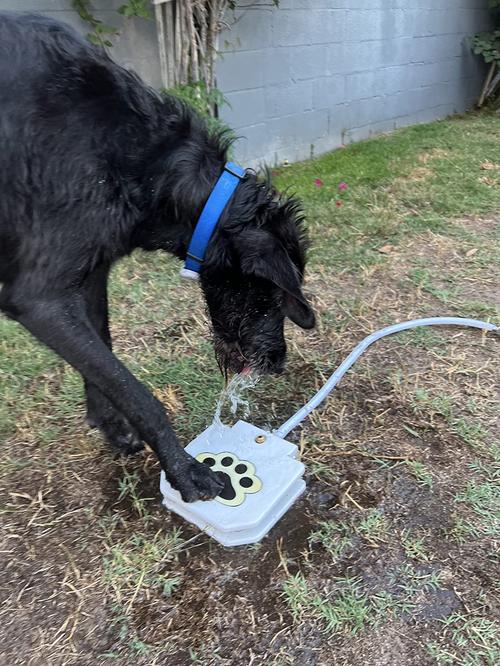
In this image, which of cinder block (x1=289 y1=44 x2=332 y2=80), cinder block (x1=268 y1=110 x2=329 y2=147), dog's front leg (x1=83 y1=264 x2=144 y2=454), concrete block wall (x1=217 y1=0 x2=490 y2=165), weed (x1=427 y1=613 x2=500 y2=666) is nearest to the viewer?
weed (x1=427 y1=613 x2=500 y2=666)

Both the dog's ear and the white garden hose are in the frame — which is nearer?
the dog's ear

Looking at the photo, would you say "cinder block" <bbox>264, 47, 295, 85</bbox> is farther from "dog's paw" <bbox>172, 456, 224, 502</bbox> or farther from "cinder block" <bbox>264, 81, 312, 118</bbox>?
"dog's paw" <bbox>172, 456, 224, 502</bbox>

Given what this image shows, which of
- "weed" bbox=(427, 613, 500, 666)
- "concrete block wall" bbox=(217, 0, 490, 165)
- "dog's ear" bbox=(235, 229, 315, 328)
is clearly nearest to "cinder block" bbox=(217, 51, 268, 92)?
"concrete block wall" bbox=(217, 0, 490, 165)

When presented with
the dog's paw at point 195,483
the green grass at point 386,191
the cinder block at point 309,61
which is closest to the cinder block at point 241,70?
the cinder block at point 309,61

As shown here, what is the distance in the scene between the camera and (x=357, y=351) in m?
3.09

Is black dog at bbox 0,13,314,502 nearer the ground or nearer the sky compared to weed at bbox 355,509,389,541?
nearer the sky

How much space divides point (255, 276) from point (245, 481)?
82cm

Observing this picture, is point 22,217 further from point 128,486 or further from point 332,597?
point 332,597

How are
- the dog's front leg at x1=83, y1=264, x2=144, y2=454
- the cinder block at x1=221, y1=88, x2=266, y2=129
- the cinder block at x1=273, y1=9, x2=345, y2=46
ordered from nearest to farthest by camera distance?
the dog's front leg at x1=83, y1=264, x2=144, y2=454, the cinder block at x1=221, y1=88, x2=266, y2=129, the cinder block at x1=273, y1=9, x2=345, y2=46

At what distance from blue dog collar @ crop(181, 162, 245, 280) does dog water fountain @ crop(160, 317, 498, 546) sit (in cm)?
78

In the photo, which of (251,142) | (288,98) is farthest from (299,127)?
(251,142)

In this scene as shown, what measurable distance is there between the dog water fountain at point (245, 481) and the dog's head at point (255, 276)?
320 mm

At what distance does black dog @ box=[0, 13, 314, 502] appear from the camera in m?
1.96

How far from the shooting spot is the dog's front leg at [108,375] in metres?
2.00
